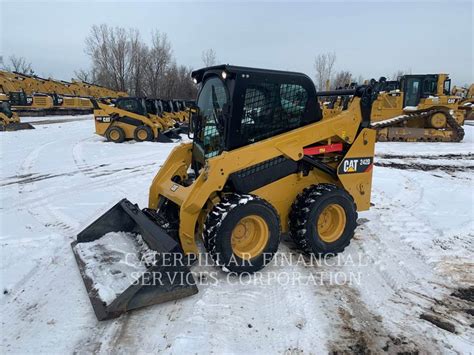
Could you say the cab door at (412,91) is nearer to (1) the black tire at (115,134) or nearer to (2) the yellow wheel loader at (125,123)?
(2) the yellow wheel loader at (125,123)

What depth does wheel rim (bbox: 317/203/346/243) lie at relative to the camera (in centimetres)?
414

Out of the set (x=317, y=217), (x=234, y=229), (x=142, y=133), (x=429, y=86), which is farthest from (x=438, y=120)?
(x=234, y=229)

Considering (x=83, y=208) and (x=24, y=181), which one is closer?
(x=83, y=208)

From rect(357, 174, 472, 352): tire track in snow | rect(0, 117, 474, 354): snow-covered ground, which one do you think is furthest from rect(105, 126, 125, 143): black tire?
rect(357, 174, 472, 352): tire track in snow

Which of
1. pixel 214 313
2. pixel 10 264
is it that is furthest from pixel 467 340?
pixel 10 264

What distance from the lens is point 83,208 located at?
600 cm

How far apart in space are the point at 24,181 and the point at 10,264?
4.82 metres

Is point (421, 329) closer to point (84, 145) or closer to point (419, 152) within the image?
point (419, 152)

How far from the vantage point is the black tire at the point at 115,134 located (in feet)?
48.5

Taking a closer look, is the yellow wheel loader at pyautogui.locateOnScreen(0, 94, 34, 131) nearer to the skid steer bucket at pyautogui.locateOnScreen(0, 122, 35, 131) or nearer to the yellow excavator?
the skid steer bucket at pyautogui.locateOnScreen(0, 122, 35, 131)

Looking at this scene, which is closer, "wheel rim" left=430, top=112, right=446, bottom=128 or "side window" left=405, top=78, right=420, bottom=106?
"wheel rim" left=430, top=112, right=446, bottom=128

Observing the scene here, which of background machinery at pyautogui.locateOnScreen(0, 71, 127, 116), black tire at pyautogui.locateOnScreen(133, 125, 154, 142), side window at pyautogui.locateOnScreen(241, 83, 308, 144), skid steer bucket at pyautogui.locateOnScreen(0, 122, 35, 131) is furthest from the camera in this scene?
background machinery at pyautogui.locateOnScreen(0, 71, 127, 116)

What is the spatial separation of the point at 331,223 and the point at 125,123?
12524 millimetres

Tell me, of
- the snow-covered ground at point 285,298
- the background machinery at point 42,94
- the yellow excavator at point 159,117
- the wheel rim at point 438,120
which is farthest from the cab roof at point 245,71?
the background machinery at point 42,94
